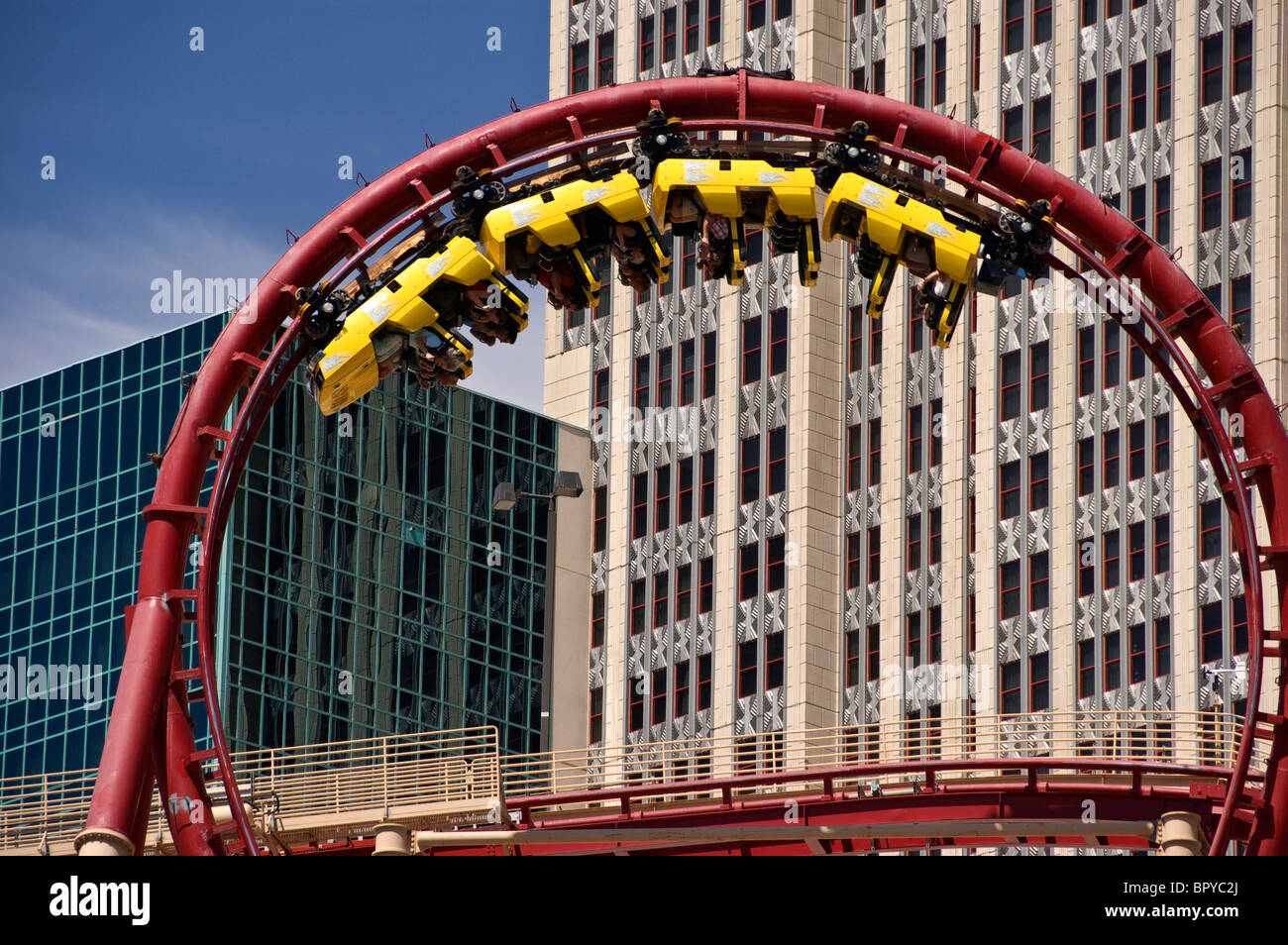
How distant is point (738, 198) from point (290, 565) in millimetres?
51233

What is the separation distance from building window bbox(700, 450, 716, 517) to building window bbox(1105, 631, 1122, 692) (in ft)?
59.8

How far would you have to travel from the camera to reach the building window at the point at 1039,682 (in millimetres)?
93188

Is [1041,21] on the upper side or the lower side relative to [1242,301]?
upper

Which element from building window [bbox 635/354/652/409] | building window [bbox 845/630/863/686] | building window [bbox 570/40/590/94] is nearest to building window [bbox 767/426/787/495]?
building window [bbox 845/630/863/686]

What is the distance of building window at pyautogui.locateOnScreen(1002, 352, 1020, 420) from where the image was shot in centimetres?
9781

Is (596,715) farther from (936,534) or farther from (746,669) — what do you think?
(936,534)

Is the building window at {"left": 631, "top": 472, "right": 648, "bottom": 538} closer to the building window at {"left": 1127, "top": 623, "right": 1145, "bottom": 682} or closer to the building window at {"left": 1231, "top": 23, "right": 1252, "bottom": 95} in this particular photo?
the building window at {"left": 1127, "top": 623, "right": 1145, "bottom": 682}

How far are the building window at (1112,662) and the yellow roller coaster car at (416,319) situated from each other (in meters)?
48.8

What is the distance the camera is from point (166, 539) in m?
44.8

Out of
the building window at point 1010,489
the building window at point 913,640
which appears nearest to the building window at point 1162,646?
the building window at point 1010,489

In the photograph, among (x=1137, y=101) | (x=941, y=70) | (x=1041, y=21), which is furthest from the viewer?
(x=941, y=70)

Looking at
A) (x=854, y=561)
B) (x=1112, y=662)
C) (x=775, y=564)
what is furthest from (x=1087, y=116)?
(x=775, y=564)

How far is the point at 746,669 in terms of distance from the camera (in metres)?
102
